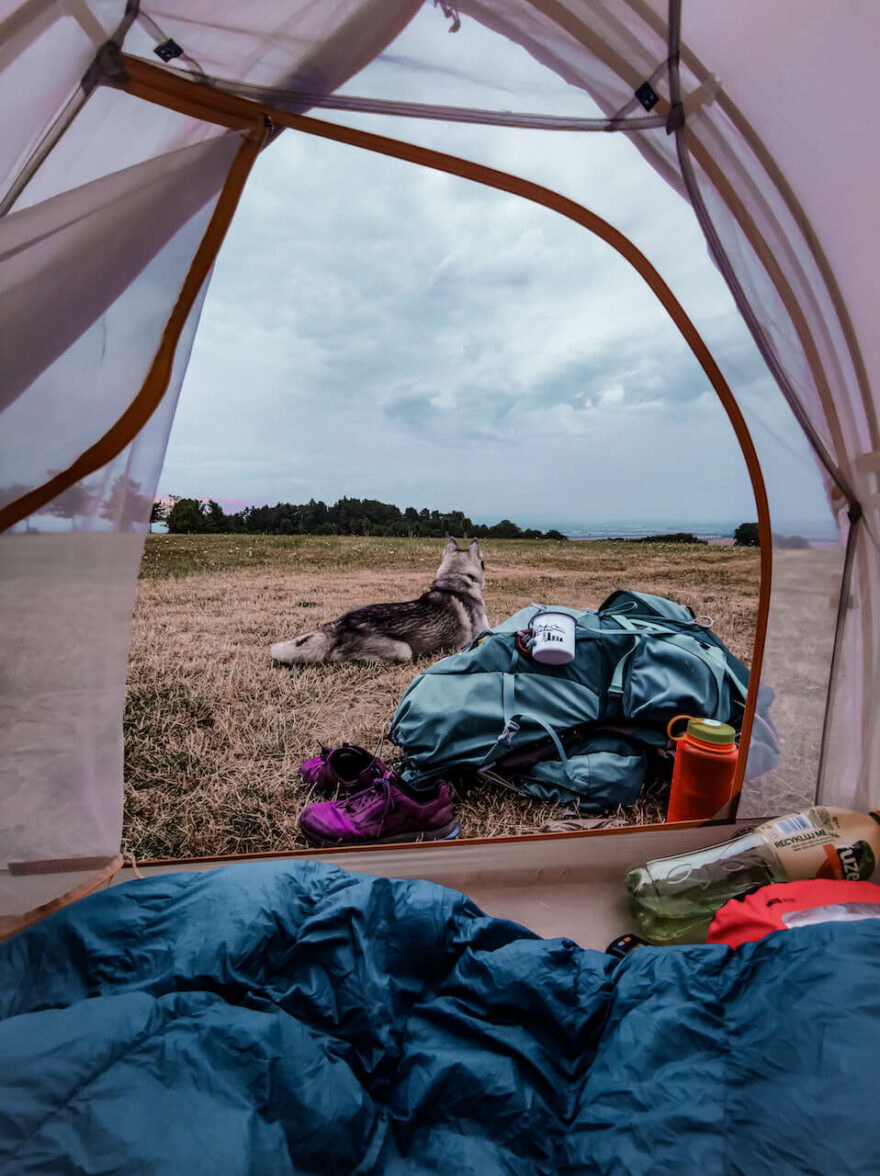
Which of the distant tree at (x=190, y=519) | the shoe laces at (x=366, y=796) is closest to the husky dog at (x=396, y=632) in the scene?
the shoe laces at (x=366, y=796)

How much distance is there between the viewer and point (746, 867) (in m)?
1.36

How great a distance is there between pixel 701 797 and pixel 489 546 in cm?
516

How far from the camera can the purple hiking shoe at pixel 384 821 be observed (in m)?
1.56

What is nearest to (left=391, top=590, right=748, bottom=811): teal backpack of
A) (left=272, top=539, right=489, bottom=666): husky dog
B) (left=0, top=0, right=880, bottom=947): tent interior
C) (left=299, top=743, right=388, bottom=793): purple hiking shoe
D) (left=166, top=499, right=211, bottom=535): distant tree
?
(left=299, top=743, right=388, bottom=793): purple hiking shoe

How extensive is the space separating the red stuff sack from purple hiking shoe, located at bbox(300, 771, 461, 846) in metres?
0.68

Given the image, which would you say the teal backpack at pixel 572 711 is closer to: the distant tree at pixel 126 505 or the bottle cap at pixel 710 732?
the bottle cap at pixel 710 732

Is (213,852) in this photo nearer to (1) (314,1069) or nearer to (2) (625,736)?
(1) (314,1069)

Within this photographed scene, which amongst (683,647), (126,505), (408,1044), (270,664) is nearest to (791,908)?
(408,1044)

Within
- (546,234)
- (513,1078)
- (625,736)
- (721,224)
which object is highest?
(546,234)

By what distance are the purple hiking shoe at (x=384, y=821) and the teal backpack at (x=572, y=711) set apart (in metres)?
0.18

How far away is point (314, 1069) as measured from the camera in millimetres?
737

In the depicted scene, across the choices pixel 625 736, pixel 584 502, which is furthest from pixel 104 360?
pixel 584 502

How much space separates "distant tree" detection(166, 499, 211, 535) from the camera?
20.1ft

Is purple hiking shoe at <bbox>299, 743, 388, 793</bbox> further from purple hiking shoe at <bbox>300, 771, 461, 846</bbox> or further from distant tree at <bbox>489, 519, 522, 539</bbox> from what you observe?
distant tree at <bbox>489, 519, 522, 539</bbox>
